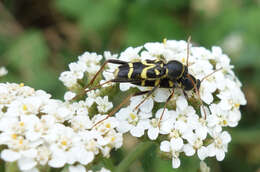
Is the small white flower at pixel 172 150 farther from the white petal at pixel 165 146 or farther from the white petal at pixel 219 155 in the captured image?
the white petal at pixel 219 155

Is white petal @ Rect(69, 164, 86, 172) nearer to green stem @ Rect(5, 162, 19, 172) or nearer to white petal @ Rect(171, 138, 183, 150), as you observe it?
green stem @ Rect(5, 162, 19, 172)

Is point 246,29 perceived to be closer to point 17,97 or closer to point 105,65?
point 105,65

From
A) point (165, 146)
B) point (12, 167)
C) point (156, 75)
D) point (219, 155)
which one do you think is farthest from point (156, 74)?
point (12, 167)

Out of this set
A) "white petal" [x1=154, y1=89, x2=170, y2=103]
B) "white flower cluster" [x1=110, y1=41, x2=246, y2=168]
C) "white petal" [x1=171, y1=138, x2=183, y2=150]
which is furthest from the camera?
"white petal" [x1=154, y1=89, x2=170, y2=103]

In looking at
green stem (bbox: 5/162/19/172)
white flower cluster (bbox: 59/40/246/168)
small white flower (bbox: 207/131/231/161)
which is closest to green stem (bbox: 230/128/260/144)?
white flower cluster (bbox: 59/40/246/168)

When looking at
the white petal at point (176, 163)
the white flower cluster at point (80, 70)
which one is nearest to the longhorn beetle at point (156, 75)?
the white flower cluster at point (80, 70)

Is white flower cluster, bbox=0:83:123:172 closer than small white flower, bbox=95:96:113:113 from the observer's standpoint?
Yes

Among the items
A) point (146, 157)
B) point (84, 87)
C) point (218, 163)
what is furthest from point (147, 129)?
point (218, 163)

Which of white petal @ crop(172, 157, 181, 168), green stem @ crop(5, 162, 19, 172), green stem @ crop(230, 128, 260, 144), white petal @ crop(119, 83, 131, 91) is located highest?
green stem @ crop(230, 128, 260, 144)
